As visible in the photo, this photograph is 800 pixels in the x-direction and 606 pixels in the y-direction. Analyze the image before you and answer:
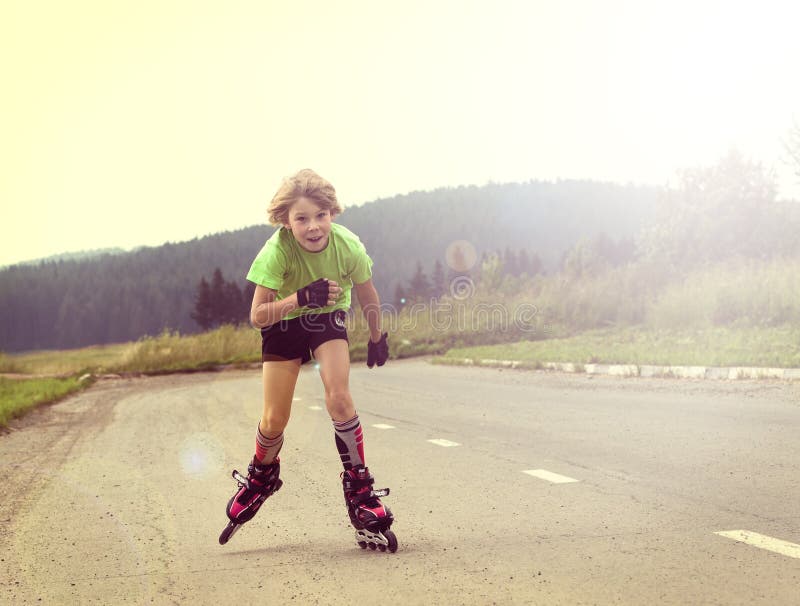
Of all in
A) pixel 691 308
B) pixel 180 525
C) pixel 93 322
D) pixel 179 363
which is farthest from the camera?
pixel 93 322

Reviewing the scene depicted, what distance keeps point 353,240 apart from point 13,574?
7.57 ft

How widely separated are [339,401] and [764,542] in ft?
7.05

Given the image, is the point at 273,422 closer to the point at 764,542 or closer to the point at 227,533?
the point at 227,533

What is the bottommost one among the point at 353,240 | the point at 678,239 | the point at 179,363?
the point at 179,363

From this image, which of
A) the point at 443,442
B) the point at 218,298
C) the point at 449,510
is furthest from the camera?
the point at 218,298

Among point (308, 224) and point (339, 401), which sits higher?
point (308, 224)

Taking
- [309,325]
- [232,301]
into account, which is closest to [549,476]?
[309,325]

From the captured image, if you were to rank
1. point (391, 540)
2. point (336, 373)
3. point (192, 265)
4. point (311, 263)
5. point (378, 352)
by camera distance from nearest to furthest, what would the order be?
point (391, 540), point (336, 373), point (311, 263), point (378, 352), point (192, 265)

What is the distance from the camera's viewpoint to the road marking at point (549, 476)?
19.3 ft

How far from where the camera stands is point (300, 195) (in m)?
4.29

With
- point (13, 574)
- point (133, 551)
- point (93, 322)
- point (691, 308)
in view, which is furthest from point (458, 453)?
point (93, 322)

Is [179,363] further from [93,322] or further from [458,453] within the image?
[93,322]

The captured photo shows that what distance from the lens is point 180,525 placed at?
500 centimetres

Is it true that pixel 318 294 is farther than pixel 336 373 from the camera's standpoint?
No
